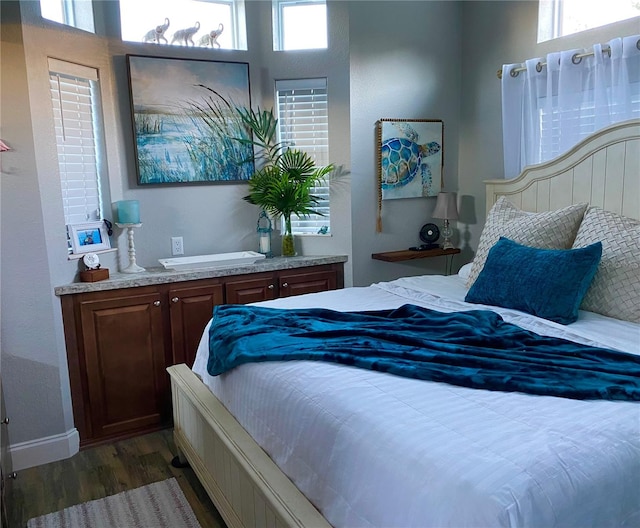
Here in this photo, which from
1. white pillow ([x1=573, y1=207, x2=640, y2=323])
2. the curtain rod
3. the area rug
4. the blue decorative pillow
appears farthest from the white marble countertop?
white pillow ([x1=573, y1=207, x2=640, y2=323])

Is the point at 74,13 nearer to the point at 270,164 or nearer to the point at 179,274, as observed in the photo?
the point at 270,164

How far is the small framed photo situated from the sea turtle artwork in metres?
1.86

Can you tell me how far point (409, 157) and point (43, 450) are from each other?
2.92 m

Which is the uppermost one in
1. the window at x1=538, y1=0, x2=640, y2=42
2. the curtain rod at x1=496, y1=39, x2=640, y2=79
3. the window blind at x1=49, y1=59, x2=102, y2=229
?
the window at x1=538, y1=0, x2=640, y2=42

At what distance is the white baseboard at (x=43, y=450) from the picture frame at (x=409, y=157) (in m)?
2.45

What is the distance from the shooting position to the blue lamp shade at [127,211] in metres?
3.23

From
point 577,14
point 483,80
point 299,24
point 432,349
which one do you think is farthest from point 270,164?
point 432,349

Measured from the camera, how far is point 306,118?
3.76 meters

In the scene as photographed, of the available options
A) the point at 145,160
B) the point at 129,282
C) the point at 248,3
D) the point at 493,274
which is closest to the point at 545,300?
the point at 493,274

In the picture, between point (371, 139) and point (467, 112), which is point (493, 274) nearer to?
point (371, 139)

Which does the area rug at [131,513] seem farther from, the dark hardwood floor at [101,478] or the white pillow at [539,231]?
the white pillow at [539,231]

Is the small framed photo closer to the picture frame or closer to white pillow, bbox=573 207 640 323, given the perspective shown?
the picture frame

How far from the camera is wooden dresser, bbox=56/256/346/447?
9.86 ft

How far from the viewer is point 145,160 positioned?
11.2 ft
